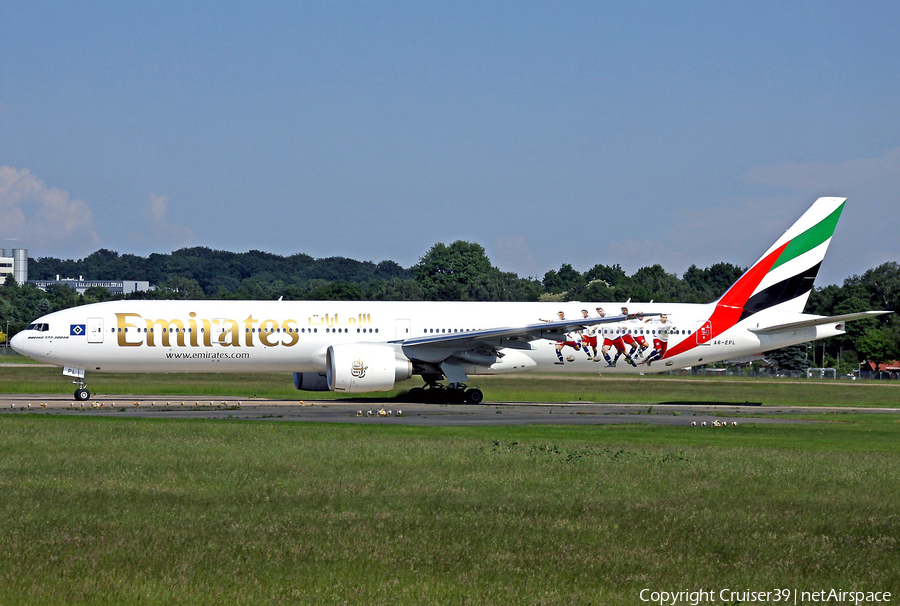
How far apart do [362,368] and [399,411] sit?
12.7 feet

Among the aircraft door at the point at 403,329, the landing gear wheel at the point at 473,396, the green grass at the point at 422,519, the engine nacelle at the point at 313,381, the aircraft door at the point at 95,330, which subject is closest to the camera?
the green grass at the point at 422,519

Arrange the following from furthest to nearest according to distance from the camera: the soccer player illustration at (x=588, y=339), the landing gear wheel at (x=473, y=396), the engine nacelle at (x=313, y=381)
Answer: the soccer player illustration at (x=588, y=339) → the engine nacelle at (x=313, y=381) → the landing gear wheel at (x=473, y=396)

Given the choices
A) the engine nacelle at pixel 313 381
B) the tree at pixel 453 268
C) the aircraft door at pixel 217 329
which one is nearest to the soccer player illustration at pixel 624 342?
the engine nacelle at pixel 313 381

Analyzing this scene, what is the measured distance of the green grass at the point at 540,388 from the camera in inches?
1612

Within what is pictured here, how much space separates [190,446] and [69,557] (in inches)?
349

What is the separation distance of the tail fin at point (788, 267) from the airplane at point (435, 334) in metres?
0.04

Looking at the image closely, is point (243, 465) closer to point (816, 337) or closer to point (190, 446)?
point (190, 446)

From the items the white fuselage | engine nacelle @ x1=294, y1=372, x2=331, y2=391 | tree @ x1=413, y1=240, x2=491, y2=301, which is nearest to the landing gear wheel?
the white fuselage

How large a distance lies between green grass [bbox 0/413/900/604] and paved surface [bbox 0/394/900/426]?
7401 mm

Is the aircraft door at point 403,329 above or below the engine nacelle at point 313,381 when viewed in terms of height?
above

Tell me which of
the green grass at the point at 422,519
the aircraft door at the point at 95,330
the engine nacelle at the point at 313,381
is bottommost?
the green grass at the point at 422,519

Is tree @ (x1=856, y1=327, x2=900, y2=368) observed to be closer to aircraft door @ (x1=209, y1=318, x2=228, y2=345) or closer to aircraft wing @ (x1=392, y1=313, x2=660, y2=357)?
aircraft wing @ (x1=392, y1=313, x2=660, y2=357)

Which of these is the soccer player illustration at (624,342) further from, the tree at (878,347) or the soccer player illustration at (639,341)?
the tree at (878,347)

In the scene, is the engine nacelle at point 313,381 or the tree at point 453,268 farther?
the tree at point 453,268
